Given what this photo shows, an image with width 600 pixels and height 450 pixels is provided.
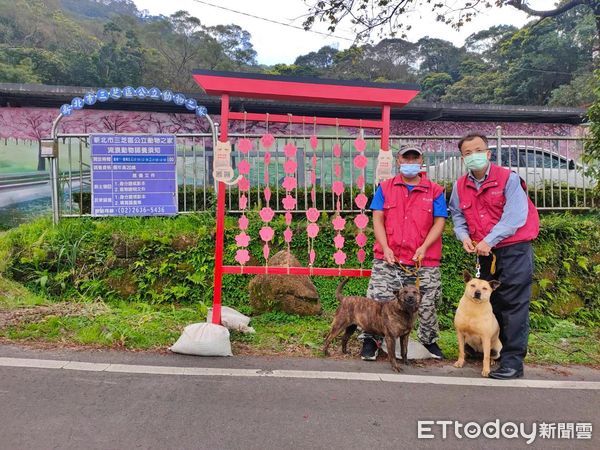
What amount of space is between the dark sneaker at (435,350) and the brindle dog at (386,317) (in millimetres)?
341

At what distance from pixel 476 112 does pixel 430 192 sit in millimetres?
9535

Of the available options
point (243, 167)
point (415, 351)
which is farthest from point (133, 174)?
point (415, 351)

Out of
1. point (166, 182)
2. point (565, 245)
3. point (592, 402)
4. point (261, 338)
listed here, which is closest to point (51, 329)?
point (261, 338)

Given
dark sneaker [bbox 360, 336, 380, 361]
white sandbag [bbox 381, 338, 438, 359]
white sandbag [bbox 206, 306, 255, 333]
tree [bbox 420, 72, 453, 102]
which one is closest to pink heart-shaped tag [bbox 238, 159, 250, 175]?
white sandbag [bbox 206, 306, 255, 333]

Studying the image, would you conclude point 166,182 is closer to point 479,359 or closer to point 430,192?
point 430,192

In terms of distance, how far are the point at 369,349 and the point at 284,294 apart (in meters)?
1.45

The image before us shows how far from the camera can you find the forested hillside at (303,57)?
26.3 metres

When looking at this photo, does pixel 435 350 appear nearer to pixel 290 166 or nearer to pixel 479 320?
pixel 479 320

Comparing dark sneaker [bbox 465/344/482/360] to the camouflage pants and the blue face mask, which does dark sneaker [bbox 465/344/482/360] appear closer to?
the camouflage pants

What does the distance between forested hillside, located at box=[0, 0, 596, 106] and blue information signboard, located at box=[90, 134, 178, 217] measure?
10.2 metres

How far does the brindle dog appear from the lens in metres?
3.87

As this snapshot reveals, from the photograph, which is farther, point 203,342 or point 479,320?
point 203,342

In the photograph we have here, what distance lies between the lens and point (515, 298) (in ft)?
12.9

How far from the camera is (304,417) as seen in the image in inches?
118
